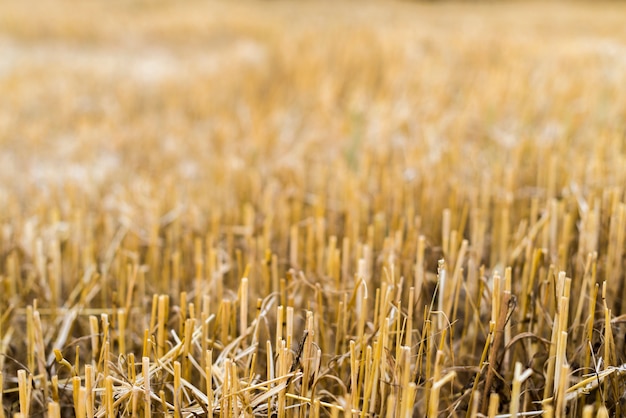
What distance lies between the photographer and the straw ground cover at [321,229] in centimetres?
98

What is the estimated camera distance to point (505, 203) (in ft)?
5.27

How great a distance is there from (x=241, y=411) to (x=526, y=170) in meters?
1.31

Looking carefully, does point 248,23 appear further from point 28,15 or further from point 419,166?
point 419,166

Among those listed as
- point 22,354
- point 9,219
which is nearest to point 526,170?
point 22,354

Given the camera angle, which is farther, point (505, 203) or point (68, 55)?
point (68, 55)

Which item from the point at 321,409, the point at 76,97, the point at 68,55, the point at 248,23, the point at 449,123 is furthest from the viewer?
the point at 248,23

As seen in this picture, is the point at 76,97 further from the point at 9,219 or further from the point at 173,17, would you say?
the point at 173,17

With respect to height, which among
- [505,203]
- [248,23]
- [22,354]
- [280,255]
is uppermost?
[248,23]

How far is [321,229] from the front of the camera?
142 cm

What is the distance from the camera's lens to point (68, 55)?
5137mm

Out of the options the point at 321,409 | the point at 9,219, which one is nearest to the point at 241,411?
the point at 321,409

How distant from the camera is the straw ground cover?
0.98 m

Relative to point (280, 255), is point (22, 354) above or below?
below

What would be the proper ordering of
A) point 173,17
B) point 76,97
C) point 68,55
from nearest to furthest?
point 76,97 < point 68,55 < point 173,17
